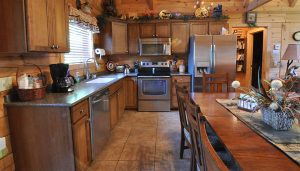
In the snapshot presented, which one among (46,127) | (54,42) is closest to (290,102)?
(46,127)

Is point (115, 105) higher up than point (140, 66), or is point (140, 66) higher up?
point (140, 66)

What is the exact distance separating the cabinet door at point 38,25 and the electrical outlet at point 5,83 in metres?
0.41

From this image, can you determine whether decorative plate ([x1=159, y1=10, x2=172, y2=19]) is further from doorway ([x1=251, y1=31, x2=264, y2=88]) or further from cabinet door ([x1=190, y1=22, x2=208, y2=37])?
doorway ([x1=251, y1=31, x2=264, y2=88])

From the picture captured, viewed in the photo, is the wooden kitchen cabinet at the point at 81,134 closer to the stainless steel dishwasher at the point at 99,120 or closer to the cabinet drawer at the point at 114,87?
the stainless steel dishwasher at the point at 99,120

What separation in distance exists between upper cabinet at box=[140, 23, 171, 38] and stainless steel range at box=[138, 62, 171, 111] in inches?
36.5

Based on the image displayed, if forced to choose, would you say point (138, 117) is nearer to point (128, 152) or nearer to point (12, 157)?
point (128, 152)

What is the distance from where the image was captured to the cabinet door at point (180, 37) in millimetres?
5242

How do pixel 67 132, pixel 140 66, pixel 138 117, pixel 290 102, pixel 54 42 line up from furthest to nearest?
pixel 140 66 → pixel 138 117 → pixel 54 42 → pixel 67 132 → pixel 290 102

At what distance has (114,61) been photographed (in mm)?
5758

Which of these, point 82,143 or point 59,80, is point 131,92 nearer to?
point 59,80

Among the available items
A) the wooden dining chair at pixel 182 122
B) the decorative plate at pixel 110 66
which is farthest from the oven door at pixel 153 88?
the wooden dining chair at pixel 182 122

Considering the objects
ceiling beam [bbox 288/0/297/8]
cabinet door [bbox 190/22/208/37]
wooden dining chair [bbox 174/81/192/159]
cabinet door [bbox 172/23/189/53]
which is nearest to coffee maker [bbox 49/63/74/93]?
wooden dining chair [bbox 174/81/192/159]

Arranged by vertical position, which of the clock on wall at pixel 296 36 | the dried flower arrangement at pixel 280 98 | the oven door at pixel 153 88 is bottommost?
the oven door at pixel 153 88

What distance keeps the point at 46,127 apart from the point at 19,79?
1.84 feet
